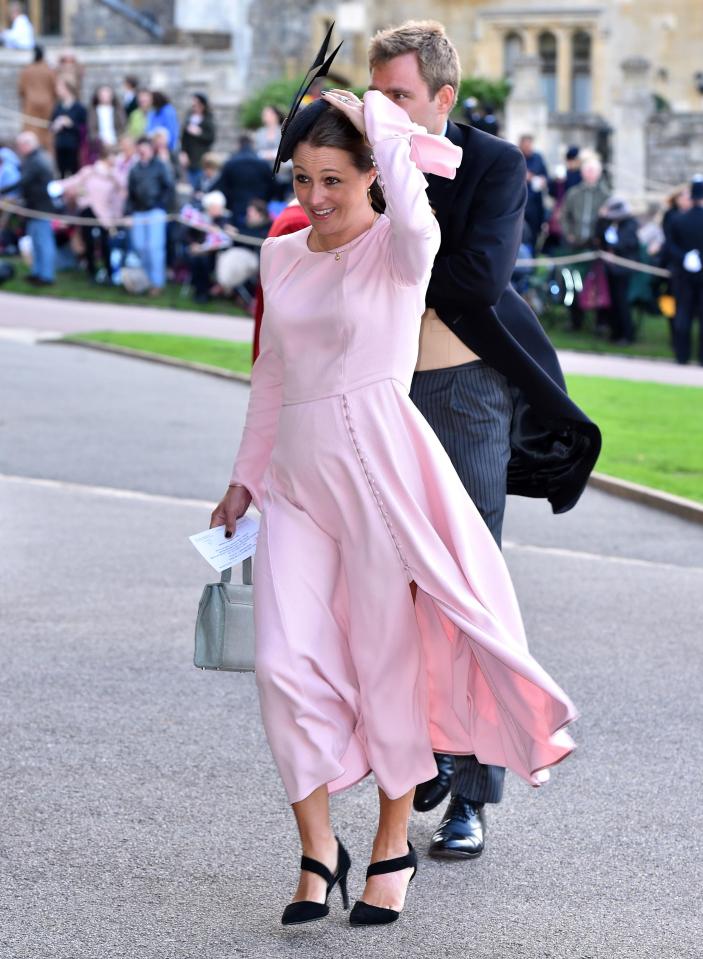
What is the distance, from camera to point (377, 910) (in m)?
4.59

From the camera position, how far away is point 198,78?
121 ft

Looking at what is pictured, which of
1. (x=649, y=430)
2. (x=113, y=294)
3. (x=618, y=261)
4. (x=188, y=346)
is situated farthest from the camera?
(x=113, y=294)

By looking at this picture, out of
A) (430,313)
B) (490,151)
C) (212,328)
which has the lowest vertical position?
(212,328)

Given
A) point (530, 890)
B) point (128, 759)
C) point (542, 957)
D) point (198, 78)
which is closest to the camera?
point (542, 957)

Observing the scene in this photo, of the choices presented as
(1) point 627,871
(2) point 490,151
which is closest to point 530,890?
(1) point 627,871

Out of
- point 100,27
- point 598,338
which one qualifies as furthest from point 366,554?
point 100,27

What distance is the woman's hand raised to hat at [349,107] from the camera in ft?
14.6

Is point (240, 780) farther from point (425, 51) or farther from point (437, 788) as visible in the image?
point (425, 51)

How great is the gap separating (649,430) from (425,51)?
9723mm

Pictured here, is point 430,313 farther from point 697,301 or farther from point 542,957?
point 697,301

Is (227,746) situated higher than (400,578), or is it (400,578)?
(400,578)

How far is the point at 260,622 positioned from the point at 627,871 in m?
1.27

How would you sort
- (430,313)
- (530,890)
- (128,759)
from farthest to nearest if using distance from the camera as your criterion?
(128,759)
(430,313)
(530,890)

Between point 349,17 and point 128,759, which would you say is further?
point 349,17
